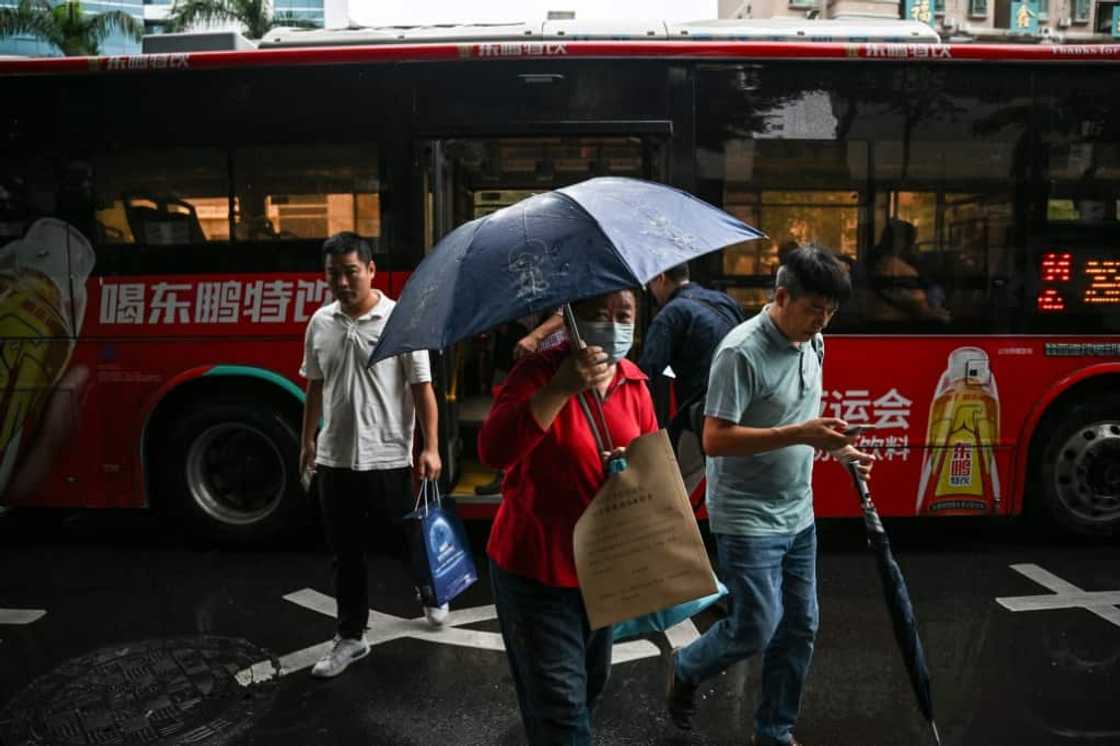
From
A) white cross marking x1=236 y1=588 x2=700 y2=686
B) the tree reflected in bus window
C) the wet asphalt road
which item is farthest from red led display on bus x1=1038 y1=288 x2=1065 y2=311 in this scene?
white cross marking x1=236 y1=588 x2=700 y2=686

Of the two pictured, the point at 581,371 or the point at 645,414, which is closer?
the point at 581,371

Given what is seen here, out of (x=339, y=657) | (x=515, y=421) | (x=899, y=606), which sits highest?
(x=515, y=421)

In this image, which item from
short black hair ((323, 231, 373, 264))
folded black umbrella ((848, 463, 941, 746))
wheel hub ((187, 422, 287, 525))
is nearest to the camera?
folded black umbrella ((848, 463, 941, 746))

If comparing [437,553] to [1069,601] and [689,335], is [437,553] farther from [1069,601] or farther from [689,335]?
[1069,601]

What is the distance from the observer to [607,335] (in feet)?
7.47

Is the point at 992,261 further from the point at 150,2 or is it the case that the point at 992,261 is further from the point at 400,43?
the point at 150,2

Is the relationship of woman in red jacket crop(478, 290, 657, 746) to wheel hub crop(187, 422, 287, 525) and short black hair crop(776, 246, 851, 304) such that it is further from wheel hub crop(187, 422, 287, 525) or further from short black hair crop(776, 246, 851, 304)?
wheel hub crop(187, 422, 287, 525)

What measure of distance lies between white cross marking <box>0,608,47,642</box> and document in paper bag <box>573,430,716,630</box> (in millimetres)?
3804

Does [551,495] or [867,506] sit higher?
[551,495]

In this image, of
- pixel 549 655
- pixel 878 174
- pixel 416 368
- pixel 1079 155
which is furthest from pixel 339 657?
pixel 1079 155

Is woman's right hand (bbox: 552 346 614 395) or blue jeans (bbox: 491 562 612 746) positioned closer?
woman's right hand (bbox: 552 346 614 395)

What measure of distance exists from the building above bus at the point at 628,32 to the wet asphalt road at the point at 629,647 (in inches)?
127

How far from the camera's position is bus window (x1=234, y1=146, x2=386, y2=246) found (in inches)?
217

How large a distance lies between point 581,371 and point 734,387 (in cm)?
82
